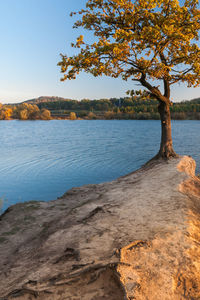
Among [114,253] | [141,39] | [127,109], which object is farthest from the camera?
[127,109]

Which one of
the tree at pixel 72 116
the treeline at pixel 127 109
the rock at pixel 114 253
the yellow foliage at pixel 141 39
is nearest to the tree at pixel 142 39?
the yellow foliage at pixel 141 39

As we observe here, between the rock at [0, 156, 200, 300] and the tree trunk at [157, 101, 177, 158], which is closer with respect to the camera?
the rock at [0, 156, 200, 300]

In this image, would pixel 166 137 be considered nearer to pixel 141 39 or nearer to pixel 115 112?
pixel 141 39

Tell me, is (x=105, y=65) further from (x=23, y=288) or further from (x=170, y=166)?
(x=23, y=288)

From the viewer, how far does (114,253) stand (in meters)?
4.18

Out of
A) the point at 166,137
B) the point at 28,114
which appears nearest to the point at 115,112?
the point at 28,114

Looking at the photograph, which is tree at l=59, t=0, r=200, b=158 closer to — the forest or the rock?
the rock

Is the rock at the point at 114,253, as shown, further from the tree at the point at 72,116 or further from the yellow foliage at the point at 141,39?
the tree at the point at 72,116

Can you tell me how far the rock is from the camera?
11.6 feet

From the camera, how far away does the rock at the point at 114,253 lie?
355cm

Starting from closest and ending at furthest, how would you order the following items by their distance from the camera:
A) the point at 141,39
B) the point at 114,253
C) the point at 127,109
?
the point at 114,253 < the point at 141,39 < the point at 127,109

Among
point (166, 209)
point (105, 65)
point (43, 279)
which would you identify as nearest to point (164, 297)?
point (43, 279)

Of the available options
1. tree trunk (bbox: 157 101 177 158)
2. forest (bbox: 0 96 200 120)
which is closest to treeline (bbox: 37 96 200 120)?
forest (bbox: 0 96 200 120)

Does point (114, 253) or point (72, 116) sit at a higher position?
point (72, 116)
